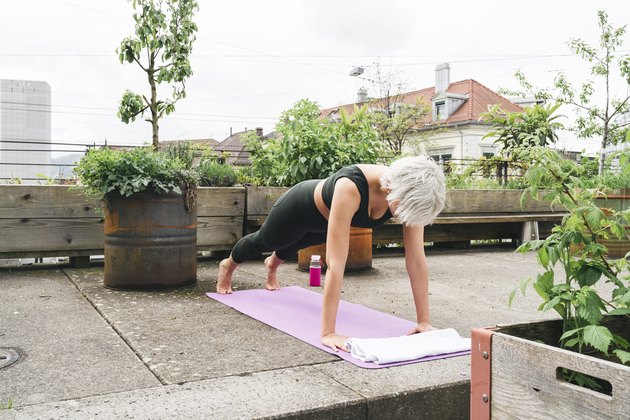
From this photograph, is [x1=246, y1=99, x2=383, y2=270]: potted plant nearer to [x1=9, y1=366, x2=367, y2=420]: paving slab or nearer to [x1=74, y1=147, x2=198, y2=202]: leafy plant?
[x1=74, y1=147, x2=198, y2=202]: leafy plant

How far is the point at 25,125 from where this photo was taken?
163ft

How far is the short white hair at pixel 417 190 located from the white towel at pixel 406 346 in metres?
0.55

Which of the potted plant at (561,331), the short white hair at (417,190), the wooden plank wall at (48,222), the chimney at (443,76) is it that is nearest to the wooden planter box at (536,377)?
the potted plant at (561,331)

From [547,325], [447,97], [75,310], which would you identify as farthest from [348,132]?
[447,97]

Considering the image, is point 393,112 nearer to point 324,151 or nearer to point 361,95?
point 361,95

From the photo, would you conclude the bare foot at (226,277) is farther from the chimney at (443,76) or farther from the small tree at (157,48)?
the chimney at (443,76)

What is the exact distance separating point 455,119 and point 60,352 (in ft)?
106

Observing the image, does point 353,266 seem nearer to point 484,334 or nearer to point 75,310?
point 75,310

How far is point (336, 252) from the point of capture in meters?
2.71

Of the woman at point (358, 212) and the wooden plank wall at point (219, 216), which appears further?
the wooden plank wall at point (219, 216)

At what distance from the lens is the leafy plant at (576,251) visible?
4.58 ft

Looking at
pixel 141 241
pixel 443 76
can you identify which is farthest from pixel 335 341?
pixel 443 76

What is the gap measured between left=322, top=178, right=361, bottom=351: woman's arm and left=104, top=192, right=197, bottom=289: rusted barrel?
1752 millimetres

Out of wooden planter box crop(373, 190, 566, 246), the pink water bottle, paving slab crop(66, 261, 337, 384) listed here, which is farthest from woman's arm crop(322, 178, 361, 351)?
wooden planter box crop(373, 190, 566, 246)
